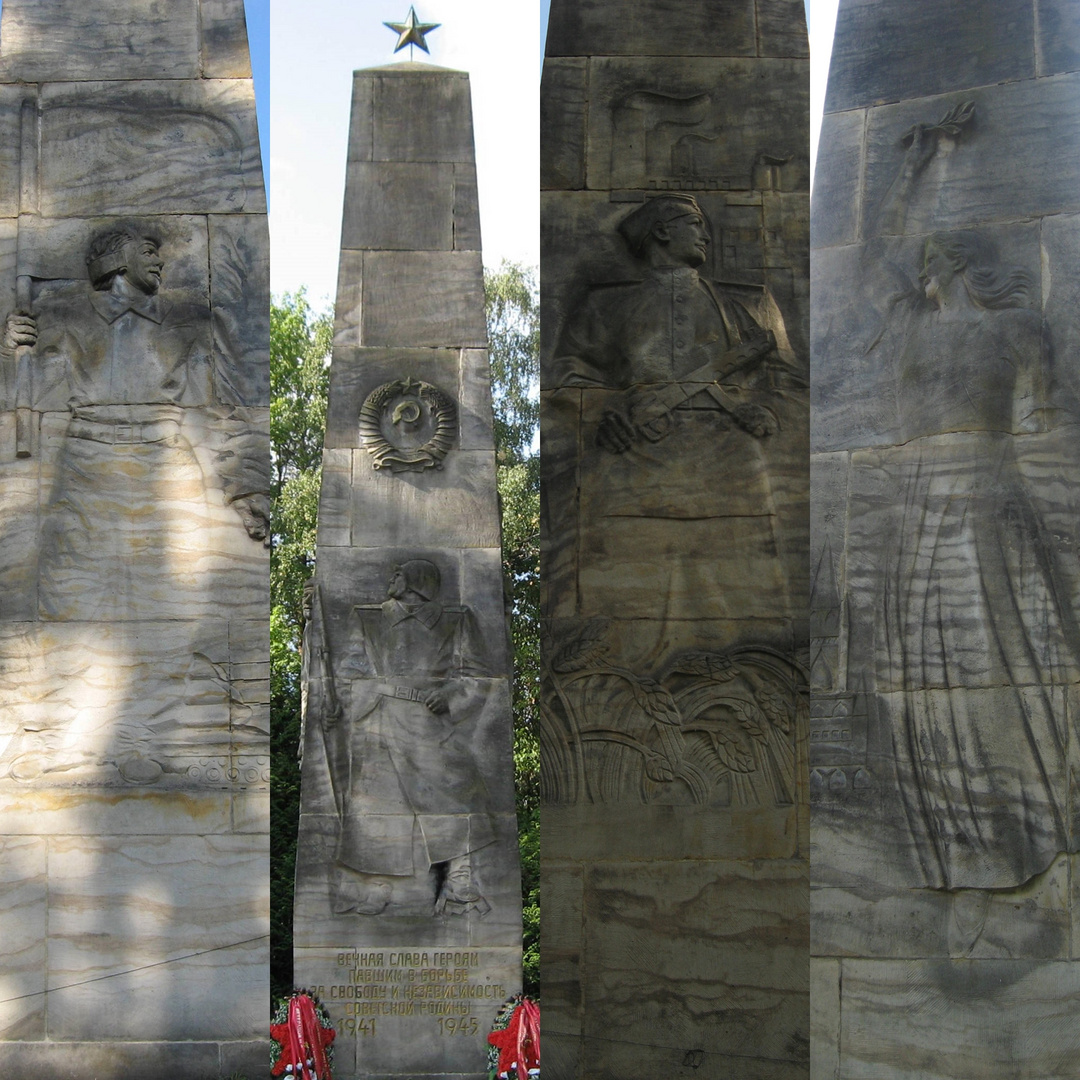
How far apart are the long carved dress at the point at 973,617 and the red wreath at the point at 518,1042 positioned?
5.27m

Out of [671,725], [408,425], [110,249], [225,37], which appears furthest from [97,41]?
[671,725]

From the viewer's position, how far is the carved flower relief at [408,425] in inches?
659

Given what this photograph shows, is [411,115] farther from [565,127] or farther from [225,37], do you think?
[565,127]

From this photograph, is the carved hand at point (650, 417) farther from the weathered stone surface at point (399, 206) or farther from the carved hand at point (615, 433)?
the weathered stone surface at point (399, 206)

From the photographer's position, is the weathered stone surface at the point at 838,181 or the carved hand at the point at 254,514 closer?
the carved hand at the point at 254,514

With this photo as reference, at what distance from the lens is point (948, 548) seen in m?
12.1

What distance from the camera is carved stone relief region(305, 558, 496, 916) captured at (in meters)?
16.2

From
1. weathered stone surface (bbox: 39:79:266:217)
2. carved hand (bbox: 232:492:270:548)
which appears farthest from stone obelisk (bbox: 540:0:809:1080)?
weathered stone surface (bbox: 39:79:266:217)

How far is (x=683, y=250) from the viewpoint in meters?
6.62

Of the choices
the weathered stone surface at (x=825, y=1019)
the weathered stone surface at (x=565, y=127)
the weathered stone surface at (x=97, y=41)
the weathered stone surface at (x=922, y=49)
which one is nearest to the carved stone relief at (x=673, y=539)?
the weathered stone surface at (x=565, y=127)

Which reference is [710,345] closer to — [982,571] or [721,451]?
[721,451]

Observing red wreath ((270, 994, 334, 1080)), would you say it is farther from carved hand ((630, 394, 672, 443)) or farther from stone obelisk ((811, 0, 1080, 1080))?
carved hand ((630, 394, 672, 443))

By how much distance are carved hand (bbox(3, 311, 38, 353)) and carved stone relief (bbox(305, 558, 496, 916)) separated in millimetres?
5428

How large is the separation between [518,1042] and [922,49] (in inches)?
377
